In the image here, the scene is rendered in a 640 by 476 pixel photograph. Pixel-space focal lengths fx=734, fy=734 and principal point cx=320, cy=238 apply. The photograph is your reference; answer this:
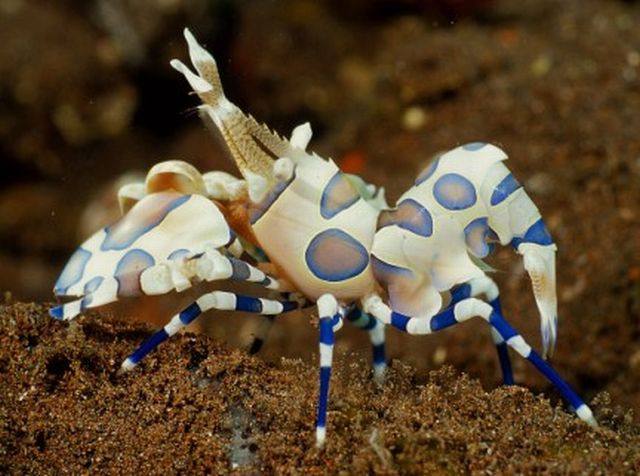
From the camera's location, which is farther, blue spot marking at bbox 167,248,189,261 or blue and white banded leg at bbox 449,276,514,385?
blue and white banded leg at bbox 449,276,514,385

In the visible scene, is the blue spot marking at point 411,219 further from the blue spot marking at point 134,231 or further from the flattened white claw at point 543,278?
the blue spot marking at point 134,231

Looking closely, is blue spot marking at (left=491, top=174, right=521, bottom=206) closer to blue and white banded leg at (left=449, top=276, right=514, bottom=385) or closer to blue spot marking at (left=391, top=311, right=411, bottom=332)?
blue and white banded leg at (left=449, top=276, right=514, bottom=385)

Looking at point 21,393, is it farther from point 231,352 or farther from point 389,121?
point 389,121

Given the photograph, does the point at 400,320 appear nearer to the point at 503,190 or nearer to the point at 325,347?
the point at 325,347

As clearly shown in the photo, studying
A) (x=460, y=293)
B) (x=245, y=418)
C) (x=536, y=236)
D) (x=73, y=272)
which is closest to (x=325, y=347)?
(x=245, y=418)

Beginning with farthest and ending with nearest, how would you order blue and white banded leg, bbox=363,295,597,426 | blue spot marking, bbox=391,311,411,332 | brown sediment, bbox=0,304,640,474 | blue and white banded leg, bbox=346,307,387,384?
blue and white banded leg, bbox=346,307,387,384
blue spot marking, bbox=391,311,411,332
blue and white banded leg, bbox=363,295,597,426
brown sediment, bbox=0,304,640,474

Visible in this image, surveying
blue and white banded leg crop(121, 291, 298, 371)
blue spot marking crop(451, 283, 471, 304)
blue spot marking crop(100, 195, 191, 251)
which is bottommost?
blue spot marking crop(451, 283, 471, 304)

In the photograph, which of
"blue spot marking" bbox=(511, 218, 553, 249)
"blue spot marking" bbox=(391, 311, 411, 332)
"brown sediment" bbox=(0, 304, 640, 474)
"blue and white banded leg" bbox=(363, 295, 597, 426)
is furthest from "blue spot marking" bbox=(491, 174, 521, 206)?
"brown sediment" bbox=(0, 304, 640, 474)

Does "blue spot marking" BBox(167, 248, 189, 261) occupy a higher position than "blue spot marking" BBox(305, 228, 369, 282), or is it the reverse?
"blue spot marking" BBox(167, 248, 189, 261)
